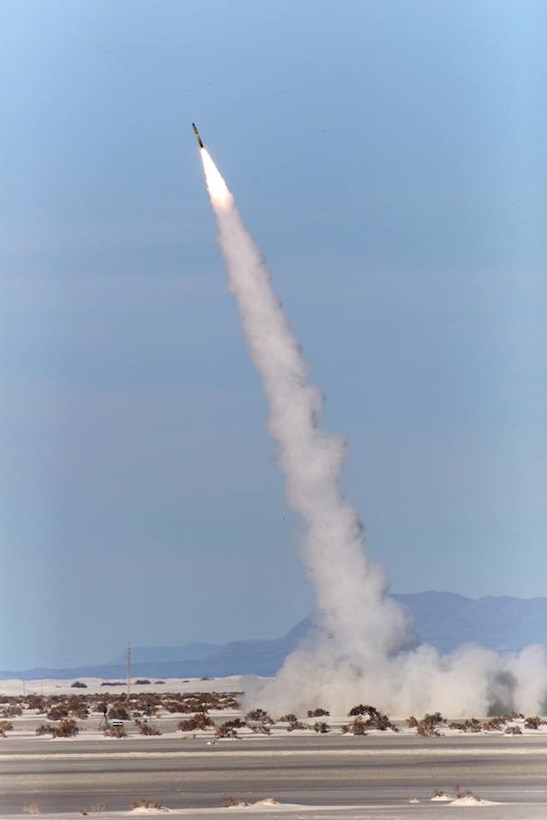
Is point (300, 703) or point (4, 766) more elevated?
point (300, 703)

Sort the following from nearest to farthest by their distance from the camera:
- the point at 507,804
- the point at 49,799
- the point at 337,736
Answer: the point at 507,804 < the point at 49,799 < the point at 337,736

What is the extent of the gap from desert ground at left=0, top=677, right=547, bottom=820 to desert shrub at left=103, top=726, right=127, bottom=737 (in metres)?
0.07

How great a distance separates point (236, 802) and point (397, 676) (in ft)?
106

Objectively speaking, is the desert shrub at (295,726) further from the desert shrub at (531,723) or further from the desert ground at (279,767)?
the desert shrub at (531,723)

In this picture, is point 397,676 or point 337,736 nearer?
point 337,736

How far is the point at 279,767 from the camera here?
5550 cm

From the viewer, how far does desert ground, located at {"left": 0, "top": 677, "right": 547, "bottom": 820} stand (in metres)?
43.2

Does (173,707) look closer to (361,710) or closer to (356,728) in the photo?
(361,710)

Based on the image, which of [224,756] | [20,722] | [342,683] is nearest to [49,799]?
[224,756]

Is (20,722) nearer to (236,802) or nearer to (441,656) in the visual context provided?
(441,656)

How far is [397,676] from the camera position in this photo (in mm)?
75688

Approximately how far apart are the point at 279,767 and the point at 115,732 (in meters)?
18.6

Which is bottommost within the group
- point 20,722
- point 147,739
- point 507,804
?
point 507,804

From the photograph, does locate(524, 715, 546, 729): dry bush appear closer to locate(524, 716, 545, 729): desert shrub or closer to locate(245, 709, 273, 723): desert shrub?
locate(524, 716, 545, 729): desert shrub
